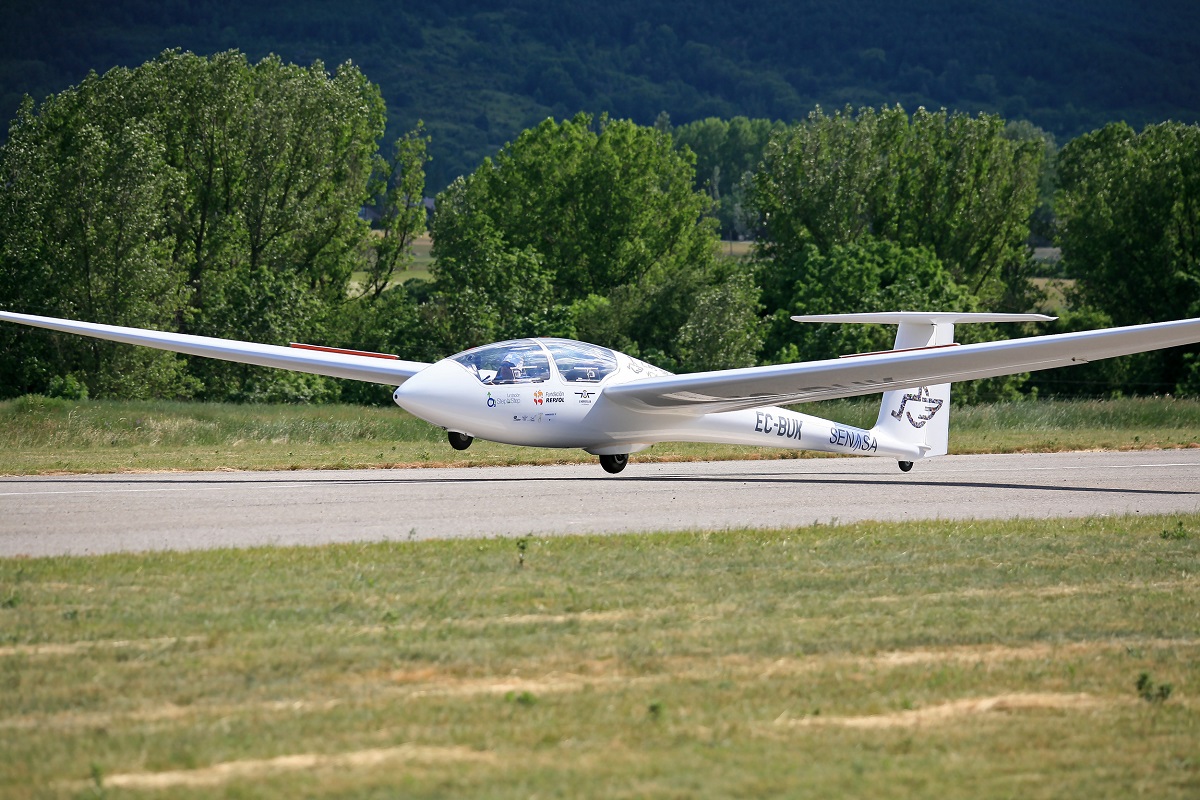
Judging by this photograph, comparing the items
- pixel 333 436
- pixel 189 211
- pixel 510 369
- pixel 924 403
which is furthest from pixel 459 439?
pixel 189 211

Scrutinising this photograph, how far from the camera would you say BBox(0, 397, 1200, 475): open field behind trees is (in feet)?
80.0

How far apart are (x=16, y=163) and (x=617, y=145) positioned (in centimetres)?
4266

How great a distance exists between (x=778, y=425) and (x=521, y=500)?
7026 mm

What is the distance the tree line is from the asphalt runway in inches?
1216

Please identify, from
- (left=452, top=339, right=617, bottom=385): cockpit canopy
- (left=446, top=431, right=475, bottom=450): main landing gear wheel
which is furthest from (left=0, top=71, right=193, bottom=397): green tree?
(left=452, top=339, right=617, bottom=385): cockpit canopy

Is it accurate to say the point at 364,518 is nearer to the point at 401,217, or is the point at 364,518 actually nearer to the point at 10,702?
the point at 10,702

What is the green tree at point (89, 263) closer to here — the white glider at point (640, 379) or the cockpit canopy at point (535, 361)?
the white glider at point (640, 379)

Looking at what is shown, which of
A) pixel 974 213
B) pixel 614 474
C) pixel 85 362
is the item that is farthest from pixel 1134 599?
pixel 974 213

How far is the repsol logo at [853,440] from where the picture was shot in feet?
76.2

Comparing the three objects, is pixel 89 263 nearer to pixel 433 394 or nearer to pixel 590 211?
pixel 433 394

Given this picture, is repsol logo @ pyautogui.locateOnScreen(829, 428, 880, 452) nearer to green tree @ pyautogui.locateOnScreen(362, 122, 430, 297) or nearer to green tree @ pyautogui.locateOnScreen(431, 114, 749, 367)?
green tree @ pyautogui.locateOnScreen(431, 114, 749, 367)

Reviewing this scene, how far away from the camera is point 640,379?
21.2m

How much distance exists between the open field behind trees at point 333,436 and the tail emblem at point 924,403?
4.29 m

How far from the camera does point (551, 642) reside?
902 cm
